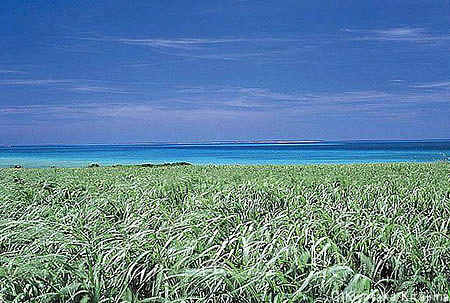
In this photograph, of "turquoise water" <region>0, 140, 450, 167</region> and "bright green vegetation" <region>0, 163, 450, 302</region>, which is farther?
"turquoise water" <region>0, 140, 450, 167</region>

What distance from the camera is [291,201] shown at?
16.8 ft

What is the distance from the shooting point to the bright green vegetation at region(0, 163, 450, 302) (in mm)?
2611

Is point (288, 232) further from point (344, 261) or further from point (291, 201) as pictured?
point (291, 201)

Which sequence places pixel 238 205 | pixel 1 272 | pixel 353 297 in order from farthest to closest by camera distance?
pixel 238 205
pixel 1 272
pixel 353 297

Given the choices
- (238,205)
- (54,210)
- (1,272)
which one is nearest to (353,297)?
(1,272)

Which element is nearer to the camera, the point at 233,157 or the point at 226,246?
the point at 226,246

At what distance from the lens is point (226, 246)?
3520 mm

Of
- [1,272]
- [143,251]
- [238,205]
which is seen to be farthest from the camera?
[238,205]

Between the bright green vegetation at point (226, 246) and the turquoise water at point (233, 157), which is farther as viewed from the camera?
the turquoise water at point (233, 157)

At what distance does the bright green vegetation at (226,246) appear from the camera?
261 centimetres

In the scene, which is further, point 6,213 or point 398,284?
point 6,213

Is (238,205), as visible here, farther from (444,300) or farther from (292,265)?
(444,300)

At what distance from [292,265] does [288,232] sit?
0.93 meters

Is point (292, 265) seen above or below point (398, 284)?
above
